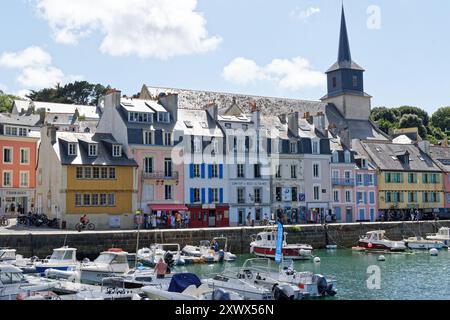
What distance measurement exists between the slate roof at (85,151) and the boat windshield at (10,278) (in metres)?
23.9

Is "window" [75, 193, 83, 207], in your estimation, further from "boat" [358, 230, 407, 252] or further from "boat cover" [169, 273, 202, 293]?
"boat cover" [169, 273, 202, 293]

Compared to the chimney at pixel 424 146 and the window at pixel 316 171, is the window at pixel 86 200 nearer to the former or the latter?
the window at pixel 316 171

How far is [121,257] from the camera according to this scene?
109 feet

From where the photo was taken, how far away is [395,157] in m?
71.9

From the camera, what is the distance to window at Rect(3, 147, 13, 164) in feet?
188

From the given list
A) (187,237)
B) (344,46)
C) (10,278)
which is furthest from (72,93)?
(10,278)

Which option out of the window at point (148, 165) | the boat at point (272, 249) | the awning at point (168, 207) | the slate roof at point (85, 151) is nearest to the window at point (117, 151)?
the slate roof at point (85, 151)

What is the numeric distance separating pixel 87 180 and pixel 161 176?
6.93 meters

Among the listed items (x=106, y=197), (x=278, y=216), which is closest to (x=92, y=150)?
(x=106, y=197)

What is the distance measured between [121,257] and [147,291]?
955 centimetres

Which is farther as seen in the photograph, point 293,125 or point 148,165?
point 293,125

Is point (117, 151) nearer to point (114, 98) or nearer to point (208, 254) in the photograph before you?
point (114, 98)
